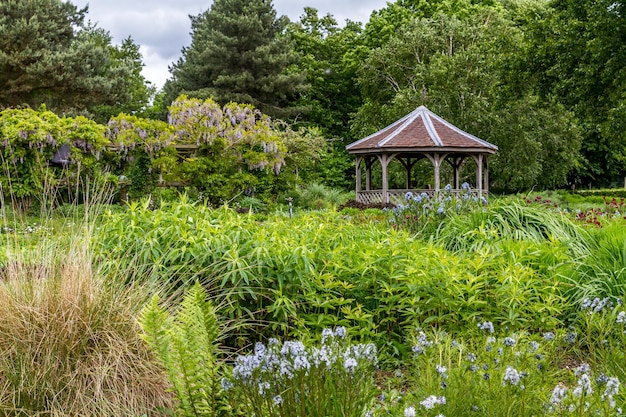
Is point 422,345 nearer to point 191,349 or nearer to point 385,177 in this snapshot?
point 191,349

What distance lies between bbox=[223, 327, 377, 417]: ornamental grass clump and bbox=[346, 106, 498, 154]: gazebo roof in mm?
15000

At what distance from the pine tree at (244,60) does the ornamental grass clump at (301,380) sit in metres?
24.4

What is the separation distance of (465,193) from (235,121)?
32.1 ft

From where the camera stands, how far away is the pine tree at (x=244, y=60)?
26016 millimetres

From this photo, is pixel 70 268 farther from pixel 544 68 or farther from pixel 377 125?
pixel 377 125

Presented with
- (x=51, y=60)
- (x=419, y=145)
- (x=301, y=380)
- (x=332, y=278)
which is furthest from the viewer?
(x=51, y=60)

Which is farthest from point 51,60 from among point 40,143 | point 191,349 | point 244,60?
point 191,349

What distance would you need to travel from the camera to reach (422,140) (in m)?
16.8

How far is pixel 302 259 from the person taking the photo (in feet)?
11.4

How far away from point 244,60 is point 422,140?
1240cm

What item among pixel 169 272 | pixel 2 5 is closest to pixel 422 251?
pixel 169 272

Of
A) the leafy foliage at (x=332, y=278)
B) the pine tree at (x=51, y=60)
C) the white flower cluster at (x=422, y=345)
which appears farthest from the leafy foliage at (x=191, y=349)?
the pine tree at (x=51, y=60)

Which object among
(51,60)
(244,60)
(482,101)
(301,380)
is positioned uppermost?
(244,60)

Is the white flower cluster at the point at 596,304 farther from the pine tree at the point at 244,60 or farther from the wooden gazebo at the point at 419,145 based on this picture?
the pine tree at the point at 244,60
